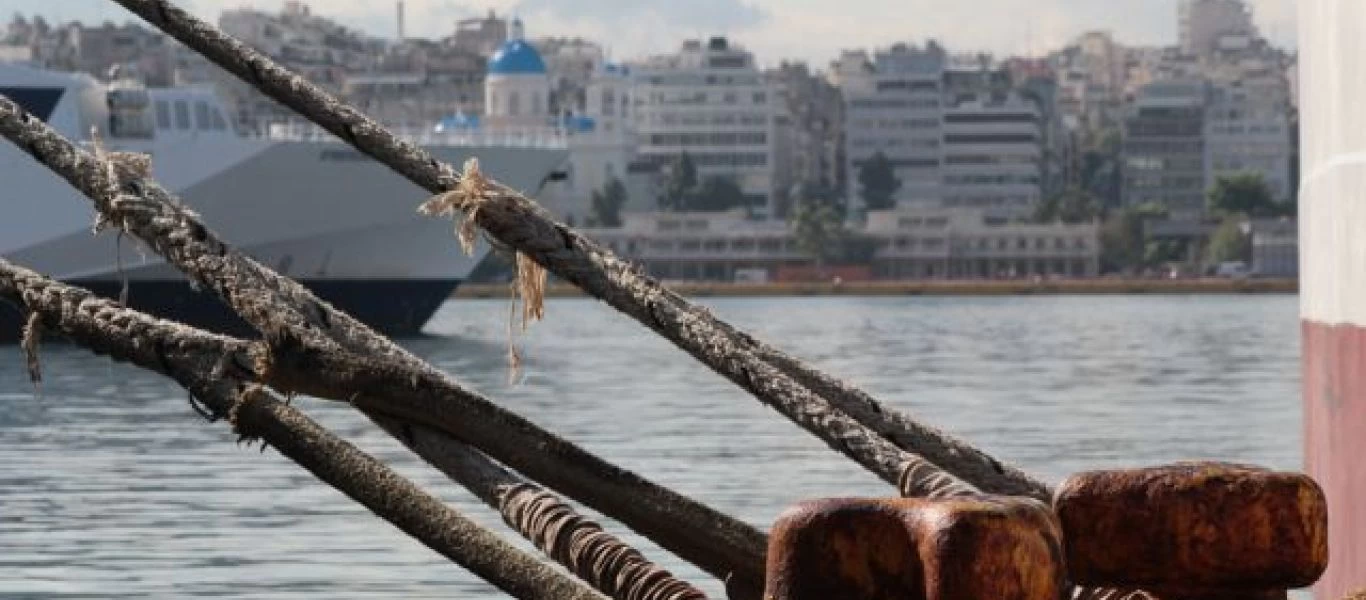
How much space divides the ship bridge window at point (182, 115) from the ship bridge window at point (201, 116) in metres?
0.17

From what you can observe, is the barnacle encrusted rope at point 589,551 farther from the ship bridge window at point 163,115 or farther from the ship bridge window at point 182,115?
the ship bridge window at point 182,115

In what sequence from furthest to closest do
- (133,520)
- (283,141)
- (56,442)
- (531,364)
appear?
(283,141) → (531,364) → (56,442) → (133,520)

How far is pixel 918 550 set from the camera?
3803mm

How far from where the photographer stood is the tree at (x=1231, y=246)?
184000 mm

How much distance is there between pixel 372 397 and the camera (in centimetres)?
591

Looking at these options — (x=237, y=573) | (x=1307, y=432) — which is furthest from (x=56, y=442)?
(x=1307, y=432)

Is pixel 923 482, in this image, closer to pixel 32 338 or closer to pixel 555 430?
pixel 32 338

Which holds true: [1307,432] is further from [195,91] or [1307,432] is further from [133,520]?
[195,91]

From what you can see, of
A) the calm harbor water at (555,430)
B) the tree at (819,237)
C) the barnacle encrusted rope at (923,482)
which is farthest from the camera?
the tree at (819,237)

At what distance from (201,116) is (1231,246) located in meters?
119

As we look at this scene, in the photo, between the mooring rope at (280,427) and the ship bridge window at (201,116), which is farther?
the ship bridge window at (201,116)

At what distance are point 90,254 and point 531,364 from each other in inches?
337

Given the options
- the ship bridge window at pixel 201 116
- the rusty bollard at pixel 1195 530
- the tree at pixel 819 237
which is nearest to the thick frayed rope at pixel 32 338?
the rusty bollard at pixel 1195 530

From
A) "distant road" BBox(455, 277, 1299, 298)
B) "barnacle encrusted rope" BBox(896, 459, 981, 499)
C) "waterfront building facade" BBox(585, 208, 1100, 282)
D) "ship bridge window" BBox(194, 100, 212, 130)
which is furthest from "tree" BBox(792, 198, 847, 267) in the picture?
"barnacle encrusted rope" BBox(896, 459, 981, 499)
